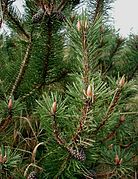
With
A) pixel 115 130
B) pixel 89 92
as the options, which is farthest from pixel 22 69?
pixel 89 92

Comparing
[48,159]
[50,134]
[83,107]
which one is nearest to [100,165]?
[48,159]

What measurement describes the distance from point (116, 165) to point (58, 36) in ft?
1.42

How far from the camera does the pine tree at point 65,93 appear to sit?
96 cm

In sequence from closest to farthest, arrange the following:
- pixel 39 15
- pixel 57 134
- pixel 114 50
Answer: pixel 57 134 → pixel 39 15 → pixel 114 50

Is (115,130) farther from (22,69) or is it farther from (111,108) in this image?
(22,69)

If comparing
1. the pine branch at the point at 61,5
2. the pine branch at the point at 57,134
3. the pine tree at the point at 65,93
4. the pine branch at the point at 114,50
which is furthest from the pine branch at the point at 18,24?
the pine branch at the point at 57,134

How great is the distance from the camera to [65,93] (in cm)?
128

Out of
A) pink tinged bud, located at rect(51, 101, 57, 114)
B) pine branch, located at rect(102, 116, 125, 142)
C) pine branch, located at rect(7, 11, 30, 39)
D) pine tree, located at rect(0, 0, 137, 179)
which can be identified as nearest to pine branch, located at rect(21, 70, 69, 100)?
pine tree, located at rect(0, 0, 137, 179)

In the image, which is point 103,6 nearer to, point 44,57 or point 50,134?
point 44,57

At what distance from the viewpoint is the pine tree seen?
0.96m

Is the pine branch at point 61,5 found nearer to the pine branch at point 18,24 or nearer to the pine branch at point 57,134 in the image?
the pine branch at point 18,24

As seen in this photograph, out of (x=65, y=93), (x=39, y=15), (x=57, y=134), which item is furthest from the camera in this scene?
(x=65, y=93)

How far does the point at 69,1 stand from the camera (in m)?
1.42

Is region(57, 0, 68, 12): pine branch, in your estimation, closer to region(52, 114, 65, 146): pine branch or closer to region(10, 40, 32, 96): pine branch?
region(10, 40, 32, 96): pine branch
